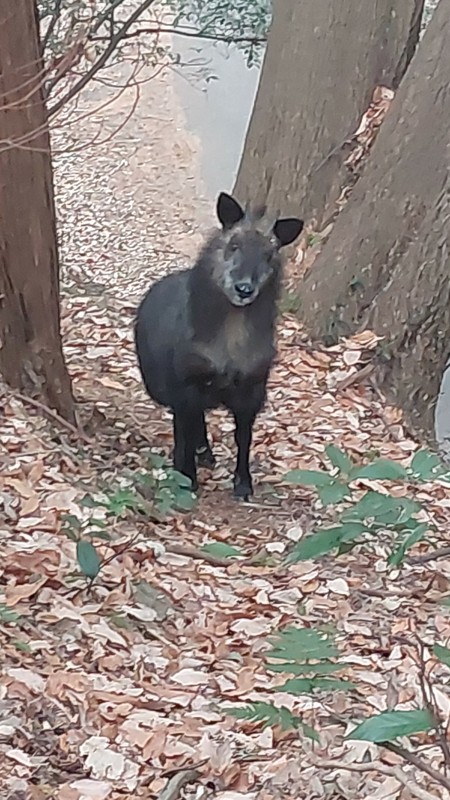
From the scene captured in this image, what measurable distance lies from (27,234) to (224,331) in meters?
0.80

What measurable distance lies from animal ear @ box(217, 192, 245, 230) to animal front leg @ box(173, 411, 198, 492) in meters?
0.76

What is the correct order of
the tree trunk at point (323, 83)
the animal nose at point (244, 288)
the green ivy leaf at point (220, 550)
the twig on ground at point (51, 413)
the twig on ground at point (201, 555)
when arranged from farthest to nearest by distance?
the tree trunk at point (323, 83)
the twig on ground at point (51, 413)
the animal nose at point (244, 288)
the twig on ground at point (201, 555)
the green ivy leaf at point (220, 550)

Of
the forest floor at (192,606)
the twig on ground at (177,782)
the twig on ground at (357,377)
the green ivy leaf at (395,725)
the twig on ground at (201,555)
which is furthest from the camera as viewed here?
the twig on ground at (357,377)

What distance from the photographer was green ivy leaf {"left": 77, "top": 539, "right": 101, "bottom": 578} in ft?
10.9

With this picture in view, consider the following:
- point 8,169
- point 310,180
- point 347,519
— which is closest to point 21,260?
point 8,169

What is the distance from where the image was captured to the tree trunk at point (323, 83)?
282 inches

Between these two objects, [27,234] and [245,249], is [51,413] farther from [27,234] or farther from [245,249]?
[245,249]

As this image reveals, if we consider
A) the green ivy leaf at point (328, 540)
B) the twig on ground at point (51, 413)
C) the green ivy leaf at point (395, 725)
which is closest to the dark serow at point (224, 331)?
the twig on ground at point (51, 413)

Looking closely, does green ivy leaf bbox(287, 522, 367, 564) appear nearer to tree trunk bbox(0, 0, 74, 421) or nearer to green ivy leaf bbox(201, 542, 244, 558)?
green ivy leaf bbox(201, 542, 244, 558)

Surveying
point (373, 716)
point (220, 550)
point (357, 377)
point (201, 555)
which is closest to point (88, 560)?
point (220, 550)

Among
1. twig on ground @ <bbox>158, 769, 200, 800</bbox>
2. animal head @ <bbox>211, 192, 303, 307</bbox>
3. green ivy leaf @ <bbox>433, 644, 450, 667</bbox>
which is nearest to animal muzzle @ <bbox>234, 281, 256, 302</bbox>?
animal head @ <bbox>211, 192, 303, 307</bbox>

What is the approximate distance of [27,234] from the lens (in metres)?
4.28

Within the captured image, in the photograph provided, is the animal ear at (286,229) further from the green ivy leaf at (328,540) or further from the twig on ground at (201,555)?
the green ivy leaf at (328,540)

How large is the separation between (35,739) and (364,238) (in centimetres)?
411
